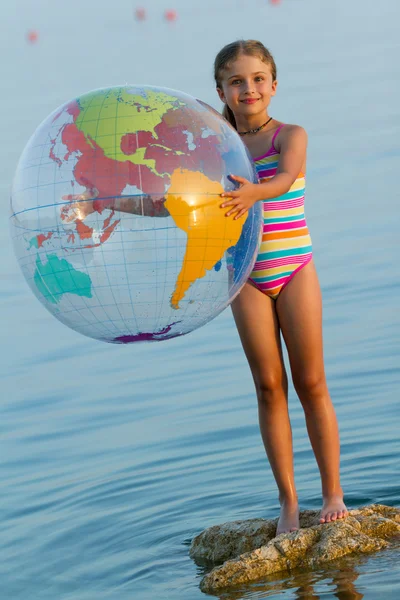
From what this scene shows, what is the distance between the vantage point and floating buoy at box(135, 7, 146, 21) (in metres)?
52.9

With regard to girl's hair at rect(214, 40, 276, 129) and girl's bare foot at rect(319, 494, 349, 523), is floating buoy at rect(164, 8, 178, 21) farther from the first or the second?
girl's bare foot at rect(319, 494, 349, 523)

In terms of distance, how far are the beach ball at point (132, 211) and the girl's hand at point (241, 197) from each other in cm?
3

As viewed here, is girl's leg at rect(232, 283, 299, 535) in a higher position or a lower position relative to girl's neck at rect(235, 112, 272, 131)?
lower

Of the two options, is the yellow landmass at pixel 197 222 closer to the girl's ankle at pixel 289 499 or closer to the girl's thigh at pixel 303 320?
the girl's thigh at pixel 303 320

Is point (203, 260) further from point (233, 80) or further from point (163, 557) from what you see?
point (163, 557)

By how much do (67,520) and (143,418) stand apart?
1627 millimetres

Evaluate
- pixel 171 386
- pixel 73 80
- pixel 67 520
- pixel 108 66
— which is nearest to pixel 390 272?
pixel 171 386

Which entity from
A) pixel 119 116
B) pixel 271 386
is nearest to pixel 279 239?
pixel 271 386

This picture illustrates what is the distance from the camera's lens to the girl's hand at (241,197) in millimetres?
4879

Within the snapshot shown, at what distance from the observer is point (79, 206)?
480cm

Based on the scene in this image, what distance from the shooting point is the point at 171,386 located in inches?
335

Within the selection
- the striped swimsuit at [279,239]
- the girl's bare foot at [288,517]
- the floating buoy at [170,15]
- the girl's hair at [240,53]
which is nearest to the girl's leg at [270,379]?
the girl's bare foot at [288,517]

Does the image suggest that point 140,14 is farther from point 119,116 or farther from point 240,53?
point 119,116

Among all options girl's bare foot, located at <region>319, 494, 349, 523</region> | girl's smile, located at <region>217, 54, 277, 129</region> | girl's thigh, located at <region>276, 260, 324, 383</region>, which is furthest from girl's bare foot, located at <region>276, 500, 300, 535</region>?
girl's smile, located at <region>217, 54, 277, 129</region>
